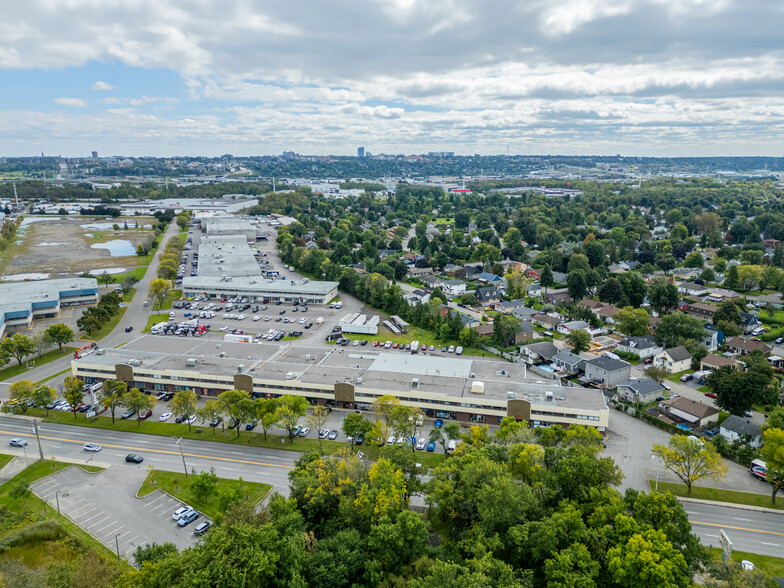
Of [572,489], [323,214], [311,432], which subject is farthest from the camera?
[323,214]

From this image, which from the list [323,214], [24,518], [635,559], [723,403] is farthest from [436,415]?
[323,214]

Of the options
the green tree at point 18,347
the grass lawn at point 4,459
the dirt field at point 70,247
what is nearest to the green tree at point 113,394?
the grass lawn at point 4,459

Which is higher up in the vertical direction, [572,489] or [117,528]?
[572,489]

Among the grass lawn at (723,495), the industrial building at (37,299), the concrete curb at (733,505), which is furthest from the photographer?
the industrial building at (37,299)

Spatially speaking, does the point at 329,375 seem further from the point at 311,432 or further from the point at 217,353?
the point at 217,353

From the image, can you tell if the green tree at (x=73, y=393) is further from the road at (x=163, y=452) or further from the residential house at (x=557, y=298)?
the residential house at (x=557, y=298)

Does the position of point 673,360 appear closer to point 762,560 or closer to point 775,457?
point 775,457
